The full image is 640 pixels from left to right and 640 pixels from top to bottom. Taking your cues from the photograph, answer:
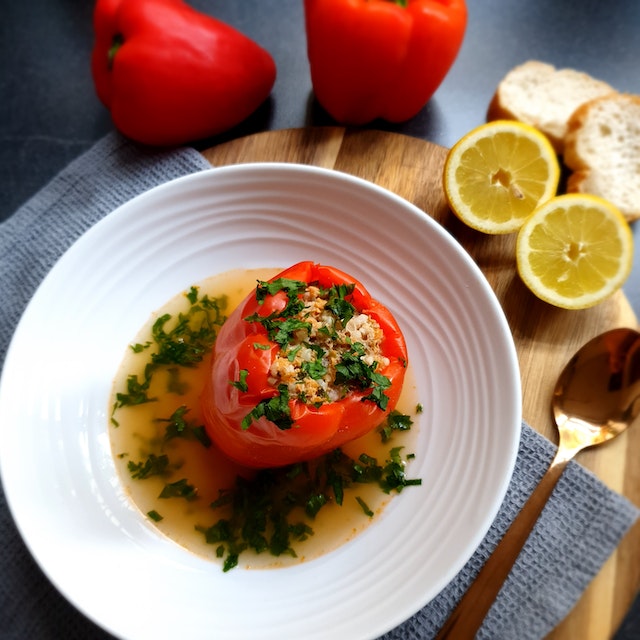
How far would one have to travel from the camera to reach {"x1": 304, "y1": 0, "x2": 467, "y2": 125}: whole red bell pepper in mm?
1918

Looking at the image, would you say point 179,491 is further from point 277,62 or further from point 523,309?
point 277,62

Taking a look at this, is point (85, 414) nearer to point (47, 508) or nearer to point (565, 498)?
point (47, 508)

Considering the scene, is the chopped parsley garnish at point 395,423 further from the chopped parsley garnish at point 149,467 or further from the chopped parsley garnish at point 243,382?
the chopped parsley garnish at point 149,467

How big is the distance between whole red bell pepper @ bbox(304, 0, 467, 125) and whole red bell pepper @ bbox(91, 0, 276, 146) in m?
0.28

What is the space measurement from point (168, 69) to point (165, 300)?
2.40 ft

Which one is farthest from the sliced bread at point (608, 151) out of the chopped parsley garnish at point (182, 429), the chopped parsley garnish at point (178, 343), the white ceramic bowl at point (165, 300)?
the chopped parsley garnish at point (182, 429)

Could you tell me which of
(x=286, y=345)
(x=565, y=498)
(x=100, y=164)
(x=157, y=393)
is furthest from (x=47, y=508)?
(x=565, y=498)

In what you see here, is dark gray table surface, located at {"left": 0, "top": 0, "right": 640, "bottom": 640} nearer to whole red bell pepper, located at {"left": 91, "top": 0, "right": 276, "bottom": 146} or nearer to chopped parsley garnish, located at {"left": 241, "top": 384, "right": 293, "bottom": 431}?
whole red bell pepper, located at {"left": 91, "top": 0, "right": 276, "bottom": 146}

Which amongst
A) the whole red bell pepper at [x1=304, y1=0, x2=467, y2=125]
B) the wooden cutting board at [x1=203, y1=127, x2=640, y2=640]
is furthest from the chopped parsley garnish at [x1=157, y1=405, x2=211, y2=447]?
the whole red bell pepper at [x1=304, y1=0, x2=467, y2=125]

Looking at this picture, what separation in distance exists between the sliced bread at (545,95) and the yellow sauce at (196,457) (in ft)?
3.36

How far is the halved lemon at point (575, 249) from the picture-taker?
6.23 ft

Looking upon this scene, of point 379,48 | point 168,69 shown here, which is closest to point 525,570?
point 379,48

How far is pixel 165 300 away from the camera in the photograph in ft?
6.59

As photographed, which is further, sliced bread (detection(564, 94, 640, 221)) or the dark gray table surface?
the dark gray table surface
